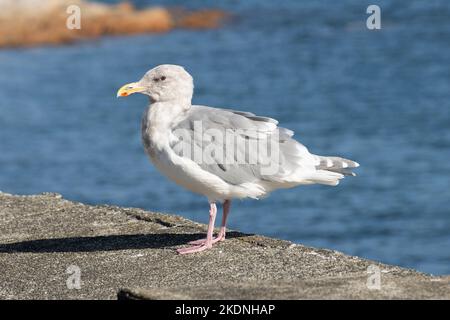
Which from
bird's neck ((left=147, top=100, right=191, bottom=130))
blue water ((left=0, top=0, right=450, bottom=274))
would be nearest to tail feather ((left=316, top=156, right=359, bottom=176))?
bird's neck ((left=147, top=100, right=191, bottom=130))

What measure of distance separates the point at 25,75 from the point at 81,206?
73.7ft

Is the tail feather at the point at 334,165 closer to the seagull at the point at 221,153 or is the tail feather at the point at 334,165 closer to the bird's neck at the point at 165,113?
the seagull at the point at 221,153

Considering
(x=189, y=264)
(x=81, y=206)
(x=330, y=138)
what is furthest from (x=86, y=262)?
(x=330, y=138)

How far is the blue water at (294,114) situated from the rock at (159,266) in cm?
857

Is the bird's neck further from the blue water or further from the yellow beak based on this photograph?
the blue water

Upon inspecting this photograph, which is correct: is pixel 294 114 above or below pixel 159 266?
above

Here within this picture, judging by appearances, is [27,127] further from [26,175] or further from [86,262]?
[86,262]

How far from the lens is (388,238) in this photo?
17.7 m

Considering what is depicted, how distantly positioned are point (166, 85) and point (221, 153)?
0.63 metres

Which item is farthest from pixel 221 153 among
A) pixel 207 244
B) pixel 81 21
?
pixel 81 21

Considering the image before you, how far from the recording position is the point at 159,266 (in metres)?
6.84

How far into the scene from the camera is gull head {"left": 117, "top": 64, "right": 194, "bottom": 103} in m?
7.25

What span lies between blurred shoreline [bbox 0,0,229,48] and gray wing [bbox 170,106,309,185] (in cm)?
3015

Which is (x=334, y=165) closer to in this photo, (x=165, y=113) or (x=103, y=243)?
(x=165, y=113)
